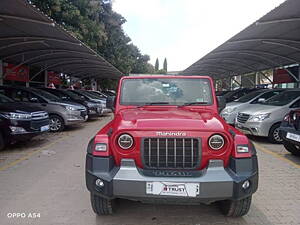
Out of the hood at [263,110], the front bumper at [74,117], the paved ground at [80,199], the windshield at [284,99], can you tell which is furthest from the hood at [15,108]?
the windshield at [284,99]

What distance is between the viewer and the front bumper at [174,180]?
8.64 ft

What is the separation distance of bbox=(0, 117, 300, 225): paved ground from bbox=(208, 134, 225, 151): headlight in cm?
101

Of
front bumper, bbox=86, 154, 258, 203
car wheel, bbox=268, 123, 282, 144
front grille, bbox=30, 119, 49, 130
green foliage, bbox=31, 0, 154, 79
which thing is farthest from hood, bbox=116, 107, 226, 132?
green foliage, bbox=31, 0, 154, 79

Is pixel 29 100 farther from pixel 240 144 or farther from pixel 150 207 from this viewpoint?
pixel 240 144

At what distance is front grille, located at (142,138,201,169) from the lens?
2.81 metres

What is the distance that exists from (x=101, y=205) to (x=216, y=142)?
149cm

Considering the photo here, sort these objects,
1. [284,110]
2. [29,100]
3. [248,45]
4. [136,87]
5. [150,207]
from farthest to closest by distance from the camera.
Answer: [248,45] < [29,100] < [284,110] < [136,87] < [150,207]

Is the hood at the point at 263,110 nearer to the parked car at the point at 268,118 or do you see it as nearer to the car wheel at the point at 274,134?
the parked car at the point at 268,118

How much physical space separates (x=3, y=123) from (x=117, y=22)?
65.4ft

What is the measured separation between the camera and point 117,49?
25.8 metres

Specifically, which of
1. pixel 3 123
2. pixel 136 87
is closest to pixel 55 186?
pixel 136 87

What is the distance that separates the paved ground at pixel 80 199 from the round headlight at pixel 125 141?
0.99 metres

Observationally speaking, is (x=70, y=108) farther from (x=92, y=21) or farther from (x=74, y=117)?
(x=92, y=21)

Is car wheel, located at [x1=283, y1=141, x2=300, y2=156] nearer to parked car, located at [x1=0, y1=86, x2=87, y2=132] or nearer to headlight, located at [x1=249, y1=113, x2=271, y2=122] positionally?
headlight, located at [x1=249, y1=113, x2=271, y2=122]
